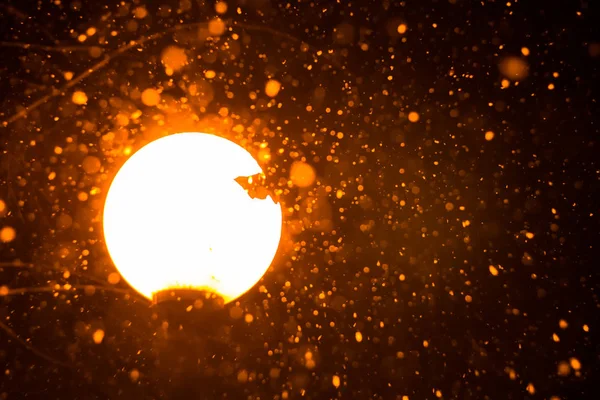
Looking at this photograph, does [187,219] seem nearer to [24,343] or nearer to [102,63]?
[102,63]

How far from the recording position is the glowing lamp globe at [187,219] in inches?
45.2

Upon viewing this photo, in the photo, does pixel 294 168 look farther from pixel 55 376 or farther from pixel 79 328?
pixel 55 376

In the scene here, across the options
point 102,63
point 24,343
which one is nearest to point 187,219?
point 102,63

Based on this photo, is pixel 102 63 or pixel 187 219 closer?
pixel 187 219

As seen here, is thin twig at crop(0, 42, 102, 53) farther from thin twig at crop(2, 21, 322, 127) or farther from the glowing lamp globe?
the glowing lamp globe

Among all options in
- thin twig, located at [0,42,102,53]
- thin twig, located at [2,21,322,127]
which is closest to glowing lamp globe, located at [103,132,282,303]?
thin twig, located at [2,21,322,127]

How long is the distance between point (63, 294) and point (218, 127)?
1.02 meters

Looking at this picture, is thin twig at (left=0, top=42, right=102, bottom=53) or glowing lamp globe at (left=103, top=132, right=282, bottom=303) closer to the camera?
glowing lamp globe at (left=103, top=132, right=282, bottom=303)

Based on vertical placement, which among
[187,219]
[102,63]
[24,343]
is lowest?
[24,343]

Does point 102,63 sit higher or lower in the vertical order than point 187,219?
lower

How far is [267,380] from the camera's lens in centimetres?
233

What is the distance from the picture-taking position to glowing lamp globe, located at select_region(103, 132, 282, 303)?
1.15 meters

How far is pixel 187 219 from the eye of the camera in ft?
3.77

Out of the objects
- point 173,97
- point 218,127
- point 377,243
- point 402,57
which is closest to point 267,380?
point 377,243
